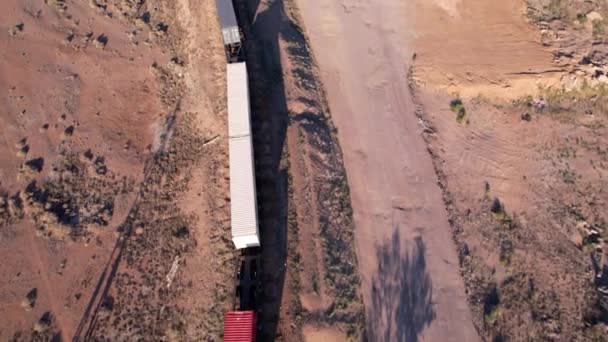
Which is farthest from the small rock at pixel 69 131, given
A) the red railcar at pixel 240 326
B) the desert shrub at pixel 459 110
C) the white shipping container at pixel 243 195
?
the desert shrub at pixel 459 110

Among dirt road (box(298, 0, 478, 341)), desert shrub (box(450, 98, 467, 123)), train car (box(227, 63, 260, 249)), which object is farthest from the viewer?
desert shrub (box(450, 98, 467, 123))

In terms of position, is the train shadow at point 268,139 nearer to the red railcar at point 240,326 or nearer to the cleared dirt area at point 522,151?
the red railcar at point 240,326

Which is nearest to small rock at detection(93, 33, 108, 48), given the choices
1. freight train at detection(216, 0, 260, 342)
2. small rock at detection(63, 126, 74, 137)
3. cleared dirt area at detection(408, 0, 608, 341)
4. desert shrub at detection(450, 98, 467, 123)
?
small rock at detection(63, 126, 74, 137)

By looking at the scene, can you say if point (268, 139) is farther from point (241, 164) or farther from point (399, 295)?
point (399, 295)

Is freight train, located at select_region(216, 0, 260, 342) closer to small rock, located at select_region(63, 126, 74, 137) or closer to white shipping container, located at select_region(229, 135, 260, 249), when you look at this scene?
white shipping container, located at select_region(229, 135, 260, 249)

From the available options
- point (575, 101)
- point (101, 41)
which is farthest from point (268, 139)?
point (575, 101)

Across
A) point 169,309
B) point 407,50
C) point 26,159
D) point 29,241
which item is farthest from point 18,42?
point 407,50

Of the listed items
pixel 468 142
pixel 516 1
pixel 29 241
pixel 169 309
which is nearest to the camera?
pixel 169 309

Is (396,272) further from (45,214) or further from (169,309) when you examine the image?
(45,214)

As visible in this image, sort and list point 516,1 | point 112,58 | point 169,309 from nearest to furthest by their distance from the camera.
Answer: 1. point 169,309
2. point 112,58
3. point 516,1
